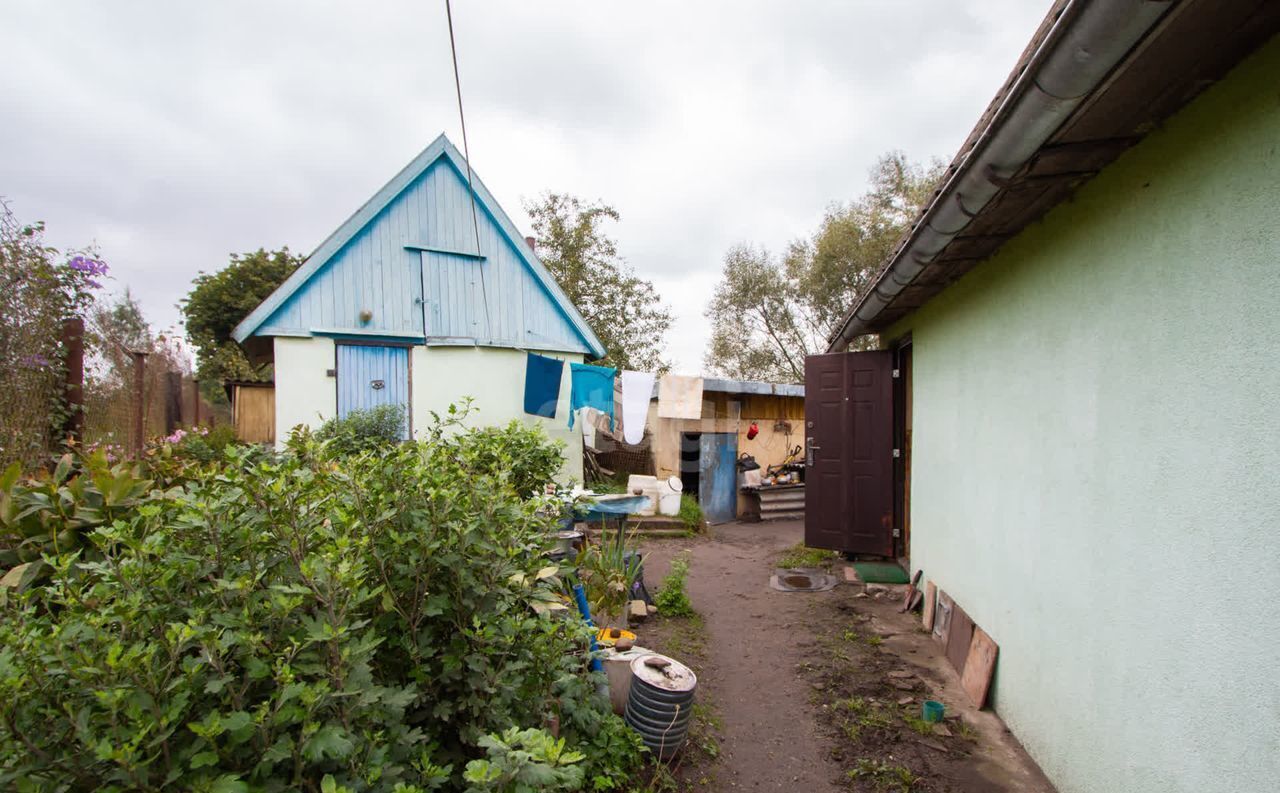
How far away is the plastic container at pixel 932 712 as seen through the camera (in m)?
3.06

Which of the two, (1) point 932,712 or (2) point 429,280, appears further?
(2) point 429,280

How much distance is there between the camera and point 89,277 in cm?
332

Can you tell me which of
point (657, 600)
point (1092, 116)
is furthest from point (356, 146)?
point (1092, 116)

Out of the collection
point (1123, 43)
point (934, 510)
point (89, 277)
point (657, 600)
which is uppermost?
point (1123, 43)

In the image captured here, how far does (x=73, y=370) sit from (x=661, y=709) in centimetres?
379

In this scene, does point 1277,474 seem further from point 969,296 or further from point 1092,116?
point 969,296

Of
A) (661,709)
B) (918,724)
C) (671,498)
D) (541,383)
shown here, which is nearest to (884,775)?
(918,724)

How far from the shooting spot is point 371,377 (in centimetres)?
762

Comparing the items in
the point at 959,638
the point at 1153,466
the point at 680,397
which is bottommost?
the point at 959,638

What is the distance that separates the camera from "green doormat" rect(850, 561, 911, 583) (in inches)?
227

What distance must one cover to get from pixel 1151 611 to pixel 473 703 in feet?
7.26

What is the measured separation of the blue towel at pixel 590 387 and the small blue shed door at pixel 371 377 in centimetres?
232

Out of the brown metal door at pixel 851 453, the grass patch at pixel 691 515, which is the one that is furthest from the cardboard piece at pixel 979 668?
the grass patch at pixel 691 515

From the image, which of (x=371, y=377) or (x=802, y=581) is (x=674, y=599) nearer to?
(x=802, y=581)
